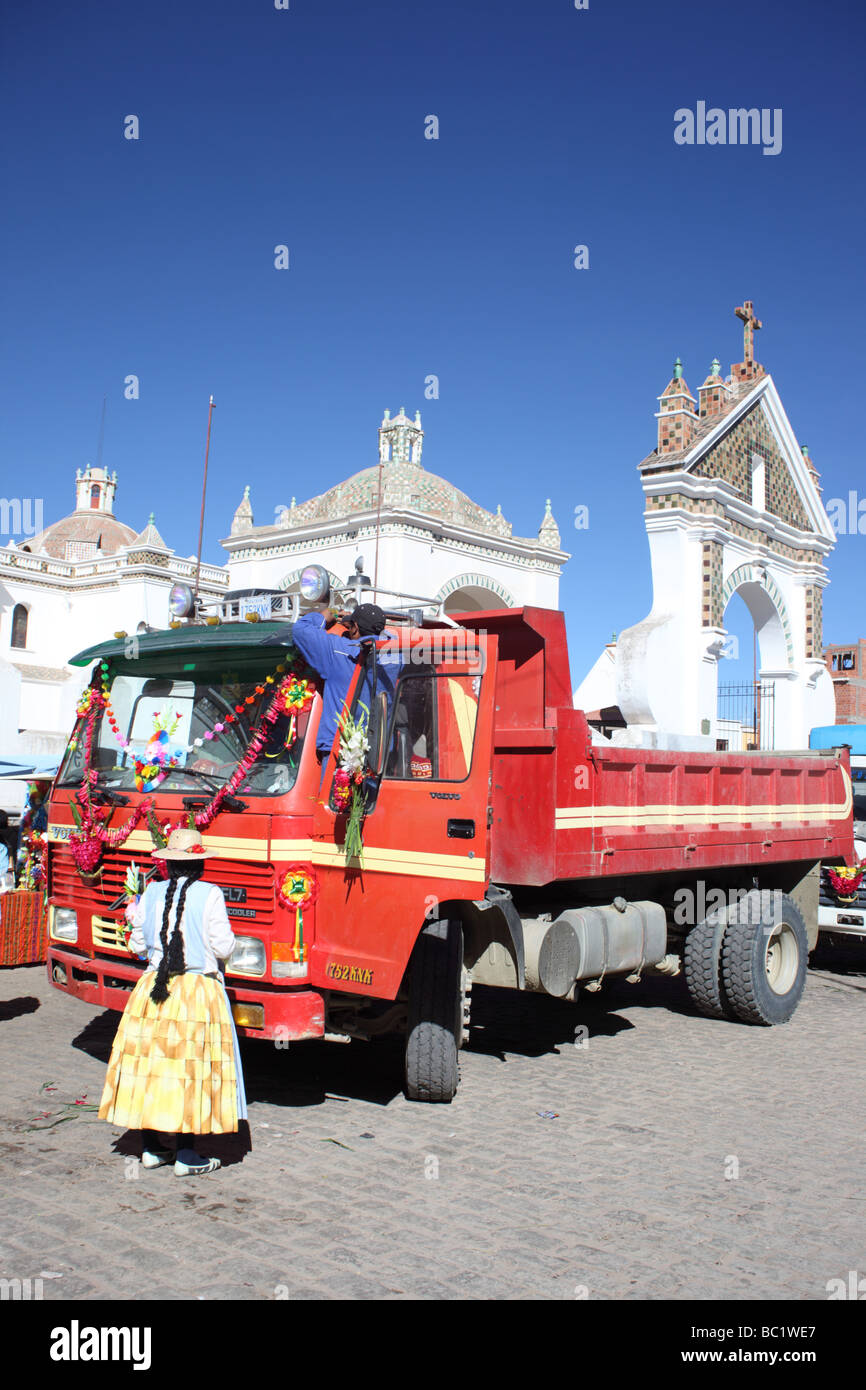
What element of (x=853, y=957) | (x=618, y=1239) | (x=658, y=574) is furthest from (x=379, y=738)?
(x=658, y=574)

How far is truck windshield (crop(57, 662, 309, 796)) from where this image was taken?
19.9 ft

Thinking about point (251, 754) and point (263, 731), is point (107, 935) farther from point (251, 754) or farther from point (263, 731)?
point (263, 731)

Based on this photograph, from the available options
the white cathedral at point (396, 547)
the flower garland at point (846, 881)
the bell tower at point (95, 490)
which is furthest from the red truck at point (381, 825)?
the bell tower at point (95, 490)

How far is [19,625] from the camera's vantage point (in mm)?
45719

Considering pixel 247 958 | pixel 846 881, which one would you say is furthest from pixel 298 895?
pixel 846 881

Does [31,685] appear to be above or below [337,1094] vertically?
above

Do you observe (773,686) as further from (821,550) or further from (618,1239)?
(618,1239)

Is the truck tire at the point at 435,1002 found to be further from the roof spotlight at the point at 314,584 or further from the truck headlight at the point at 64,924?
the truck headlight at the point at 64,924

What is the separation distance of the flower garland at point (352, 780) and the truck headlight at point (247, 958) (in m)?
0.67

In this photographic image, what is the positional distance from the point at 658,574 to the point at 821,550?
563cm

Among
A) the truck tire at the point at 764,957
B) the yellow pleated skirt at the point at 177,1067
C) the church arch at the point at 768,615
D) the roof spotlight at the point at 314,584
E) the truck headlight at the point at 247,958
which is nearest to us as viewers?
the yellow pleated skirt at the point at 177,1067

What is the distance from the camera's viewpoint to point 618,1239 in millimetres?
4559

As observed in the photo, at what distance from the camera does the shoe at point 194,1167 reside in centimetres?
511

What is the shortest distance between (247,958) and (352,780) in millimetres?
1107
